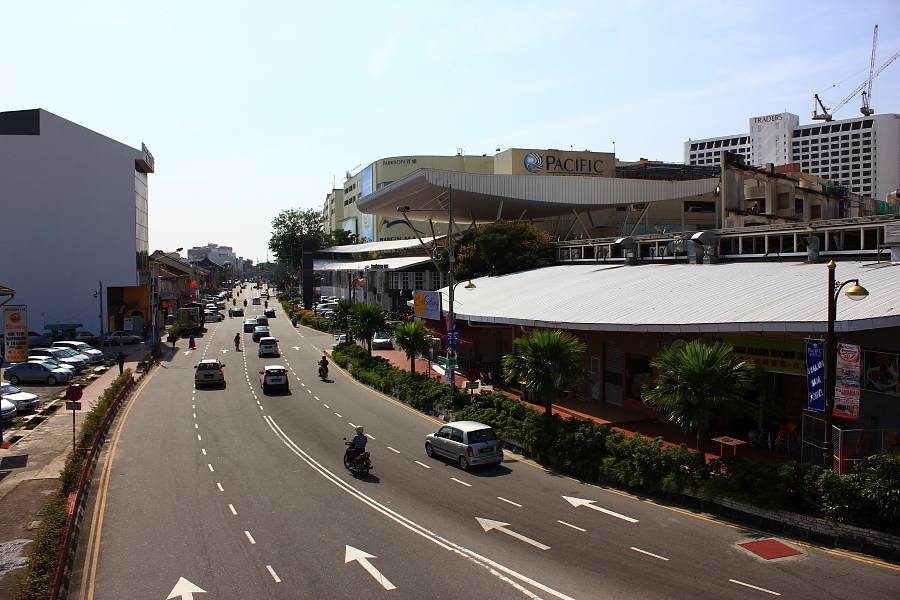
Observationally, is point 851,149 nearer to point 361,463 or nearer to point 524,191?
point 524,191

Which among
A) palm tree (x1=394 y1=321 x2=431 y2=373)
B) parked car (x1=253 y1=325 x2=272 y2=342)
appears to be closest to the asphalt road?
palm tree (x1=394 y1=321 x2=431 y2=373)

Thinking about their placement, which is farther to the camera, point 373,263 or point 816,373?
point 373,263

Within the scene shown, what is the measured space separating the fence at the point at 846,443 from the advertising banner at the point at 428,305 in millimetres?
25972

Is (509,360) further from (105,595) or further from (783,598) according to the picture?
(105,595)

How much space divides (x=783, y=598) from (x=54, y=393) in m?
39.2

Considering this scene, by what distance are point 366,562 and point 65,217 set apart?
6088cm

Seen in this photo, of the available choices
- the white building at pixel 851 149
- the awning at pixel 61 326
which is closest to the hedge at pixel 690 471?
the awning at pixel 61 326

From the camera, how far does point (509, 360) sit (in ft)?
78.2

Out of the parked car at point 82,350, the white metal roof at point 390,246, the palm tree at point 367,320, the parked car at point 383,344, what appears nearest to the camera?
the palm tree at point 367,320

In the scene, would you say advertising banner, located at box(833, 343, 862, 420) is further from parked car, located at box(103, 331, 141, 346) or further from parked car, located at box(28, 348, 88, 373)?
parked car, located at box(103, 331, 141, 346)

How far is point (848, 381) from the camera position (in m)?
15.7

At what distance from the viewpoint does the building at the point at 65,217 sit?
58969mm

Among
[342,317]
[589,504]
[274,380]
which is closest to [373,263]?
[342,317]

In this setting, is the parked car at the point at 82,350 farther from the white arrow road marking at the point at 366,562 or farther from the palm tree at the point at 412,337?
the white arrow road marking at the point at 366,562
